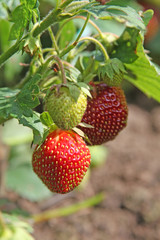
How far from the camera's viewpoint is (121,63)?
92 centimetres

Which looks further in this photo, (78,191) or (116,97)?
(78,191)

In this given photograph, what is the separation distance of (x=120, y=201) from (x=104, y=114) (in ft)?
4.75

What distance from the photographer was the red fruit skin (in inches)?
38.3

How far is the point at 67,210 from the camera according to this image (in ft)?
7.36

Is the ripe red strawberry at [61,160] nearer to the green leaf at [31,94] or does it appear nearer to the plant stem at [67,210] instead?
the green leaf at [31,94]


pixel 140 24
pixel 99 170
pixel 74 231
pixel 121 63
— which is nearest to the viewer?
pixel 140 24

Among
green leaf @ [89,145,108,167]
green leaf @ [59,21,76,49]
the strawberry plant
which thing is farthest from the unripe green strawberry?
green leaf @ [89,145,108,167]

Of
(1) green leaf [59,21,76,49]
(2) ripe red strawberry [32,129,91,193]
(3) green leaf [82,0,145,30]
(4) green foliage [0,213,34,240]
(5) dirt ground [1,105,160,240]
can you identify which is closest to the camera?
(3) green leaf [82,0,145,30]

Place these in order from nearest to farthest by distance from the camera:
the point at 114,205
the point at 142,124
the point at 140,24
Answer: the point at 140,24
the point at 114,205
the point at 142,124

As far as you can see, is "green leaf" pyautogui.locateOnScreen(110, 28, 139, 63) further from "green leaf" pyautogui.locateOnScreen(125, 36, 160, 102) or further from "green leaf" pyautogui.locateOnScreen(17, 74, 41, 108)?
"green leaf" pyautogui.locateOnScreen(17, 74, 41, 108)

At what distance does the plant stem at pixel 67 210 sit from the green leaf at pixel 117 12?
149cm

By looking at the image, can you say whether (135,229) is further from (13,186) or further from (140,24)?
(140,24)

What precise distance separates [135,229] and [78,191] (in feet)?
1.39

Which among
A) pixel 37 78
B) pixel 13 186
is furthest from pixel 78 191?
pixel 37 78
